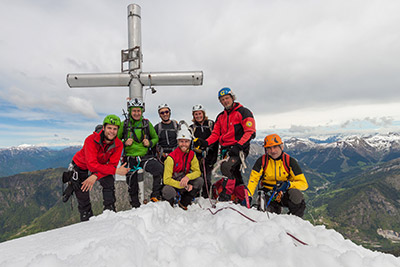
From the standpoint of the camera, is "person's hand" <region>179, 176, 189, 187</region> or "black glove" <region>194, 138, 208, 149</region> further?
"black glove" <region>194, 138, 208, 149</region>

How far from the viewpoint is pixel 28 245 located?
3363mm

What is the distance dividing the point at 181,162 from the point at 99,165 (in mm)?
2787

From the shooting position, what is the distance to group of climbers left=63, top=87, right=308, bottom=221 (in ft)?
21.6

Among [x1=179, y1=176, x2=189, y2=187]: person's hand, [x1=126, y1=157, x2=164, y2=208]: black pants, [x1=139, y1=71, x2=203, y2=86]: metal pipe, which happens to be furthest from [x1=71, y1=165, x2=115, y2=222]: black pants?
[x1=139, y1=71, x2=203, y2=86]: metal pipe

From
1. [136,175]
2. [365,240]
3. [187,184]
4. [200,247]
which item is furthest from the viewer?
[365,240]

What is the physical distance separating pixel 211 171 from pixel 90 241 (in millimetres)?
6179

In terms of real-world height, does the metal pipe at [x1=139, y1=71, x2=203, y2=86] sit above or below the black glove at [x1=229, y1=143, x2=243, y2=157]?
above

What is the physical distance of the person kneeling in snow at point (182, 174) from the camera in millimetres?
7090

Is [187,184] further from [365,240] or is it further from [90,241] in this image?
[365,240]

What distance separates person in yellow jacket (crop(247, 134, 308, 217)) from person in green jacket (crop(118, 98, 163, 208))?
Result: 3.59 m

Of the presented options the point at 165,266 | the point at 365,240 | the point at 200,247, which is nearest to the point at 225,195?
the point at 200,247

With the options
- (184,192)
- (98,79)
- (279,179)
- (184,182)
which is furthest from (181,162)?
(98,79)

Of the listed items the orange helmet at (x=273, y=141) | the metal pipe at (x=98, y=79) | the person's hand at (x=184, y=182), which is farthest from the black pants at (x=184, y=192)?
the metal pipe at (x=98, y=79)

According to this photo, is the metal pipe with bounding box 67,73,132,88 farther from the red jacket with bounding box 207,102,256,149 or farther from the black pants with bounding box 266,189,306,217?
the black pants with bounding box 266,189,306,217
